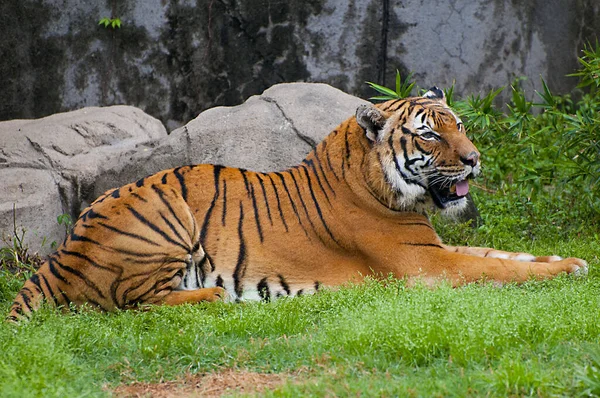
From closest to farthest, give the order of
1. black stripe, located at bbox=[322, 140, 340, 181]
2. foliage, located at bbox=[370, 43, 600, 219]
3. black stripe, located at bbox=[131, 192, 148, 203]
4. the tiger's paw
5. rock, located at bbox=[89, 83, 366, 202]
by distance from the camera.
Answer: the tiger's paw < black stripe, located at bbox=[131, 192, 148, 203] < black stripe, located at bbox=[322, 140, 340, 181] < rock, located at bbox=[89, 83, 366, 202] < foliage, located at bbox=[370, 43, 600, 219]

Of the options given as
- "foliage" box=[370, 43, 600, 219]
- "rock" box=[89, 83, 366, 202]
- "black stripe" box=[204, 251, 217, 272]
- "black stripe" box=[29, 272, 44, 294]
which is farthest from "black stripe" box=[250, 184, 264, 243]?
"foliage" box=[370, 43, 600, 219]

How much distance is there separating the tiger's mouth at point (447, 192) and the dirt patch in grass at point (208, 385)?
7.17ft

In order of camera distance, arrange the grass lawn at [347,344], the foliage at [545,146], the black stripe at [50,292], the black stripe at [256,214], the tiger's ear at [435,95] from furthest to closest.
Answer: the foliage at [545,146]
the tiger's ear at [435,95]
the black stripe at [256,214]
the black stripe at [50,292]
the grass lawn at [347,344]

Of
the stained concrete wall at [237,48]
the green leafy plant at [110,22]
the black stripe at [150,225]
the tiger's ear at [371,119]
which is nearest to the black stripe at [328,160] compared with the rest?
the tiger's ear at [371,119]

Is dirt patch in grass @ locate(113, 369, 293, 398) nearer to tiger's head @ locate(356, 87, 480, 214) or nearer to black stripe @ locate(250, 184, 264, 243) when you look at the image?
black stripe @ locate(250, 184, 264, 243)

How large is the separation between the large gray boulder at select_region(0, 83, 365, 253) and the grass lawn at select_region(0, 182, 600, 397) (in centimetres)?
189

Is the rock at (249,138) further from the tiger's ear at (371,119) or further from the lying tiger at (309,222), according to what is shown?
the tiger's ear at (371,119)

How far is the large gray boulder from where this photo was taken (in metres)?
6.82

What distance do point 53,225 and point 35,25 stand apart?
275 centimetres

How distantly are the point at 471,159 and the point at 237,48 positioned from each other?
4218 millimetres

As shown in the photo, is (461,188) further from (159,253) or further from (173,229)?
(159,253)

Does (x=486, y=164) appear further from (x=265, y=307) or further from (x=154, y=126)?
(x=265, y=307)

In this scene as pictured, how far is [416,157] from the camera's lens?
5.66 m

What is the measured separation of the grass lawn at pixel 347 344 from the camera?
11.8ft
